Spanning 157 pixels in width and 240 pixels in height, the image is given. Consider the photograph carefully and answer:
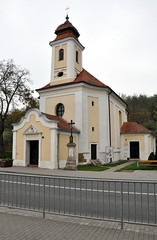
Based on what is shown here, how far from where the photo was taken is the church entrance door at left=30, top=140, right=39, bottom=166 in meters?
23.9

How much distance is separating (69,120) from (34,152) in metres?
5.67

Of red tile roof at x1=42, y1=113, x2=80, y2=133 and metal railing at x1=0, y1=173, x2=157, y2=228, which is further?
red tile roof at x1=42, y1=113, x2=80, y2=133

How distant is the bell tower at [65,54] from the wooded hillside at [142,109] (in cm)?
2813

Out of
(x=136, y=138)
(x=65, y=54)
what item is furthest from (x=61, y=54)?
(x=136, y=138)

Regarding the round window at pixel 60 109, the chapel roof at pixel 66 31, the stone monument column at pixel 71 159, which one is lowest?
the stone monument column at pixel 71 159

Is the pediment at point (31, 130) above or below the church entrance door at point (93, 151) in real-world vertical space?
above

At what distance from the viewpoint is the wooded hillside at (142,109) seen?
55.1 metres

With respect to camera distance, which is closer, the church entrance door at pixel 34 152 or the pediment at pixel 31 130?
the pediment at pixel 31 130

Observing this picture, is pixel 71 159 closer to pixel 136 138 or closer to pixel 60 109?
pixel 60 109

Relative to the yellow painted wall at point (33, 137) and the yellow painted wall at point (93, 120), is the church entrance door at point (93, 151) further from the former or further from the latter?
the yellow painted wall at point (33, 137)

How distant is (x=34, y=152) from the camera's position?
2417 centimetres

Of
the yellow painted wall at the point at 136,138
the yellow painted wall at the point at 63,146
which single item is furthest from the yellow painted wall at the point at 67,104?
the yellow painted wall at the point at 136,138

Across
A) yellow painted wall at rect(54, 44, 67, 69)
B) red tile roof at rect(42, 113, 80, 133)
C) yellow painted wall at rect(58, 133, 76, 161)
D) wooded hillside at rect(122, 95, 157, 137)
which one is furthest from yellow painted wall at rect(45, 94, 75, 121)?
wooded hillside at rect(122, 95, 157, 137)

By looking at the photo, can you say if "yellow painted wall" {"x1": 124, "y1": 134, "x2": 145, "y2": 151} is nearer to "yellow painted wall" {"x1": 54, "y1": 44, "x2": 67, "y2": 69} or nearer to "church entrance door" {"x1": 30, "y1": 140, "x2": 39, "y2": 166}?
"yellow painted wall" {"x1": 54, "y1": 44, "x2": 67, "y2": 69}
